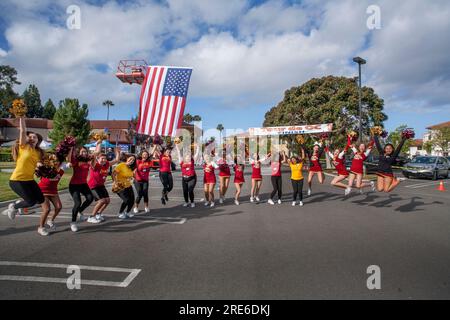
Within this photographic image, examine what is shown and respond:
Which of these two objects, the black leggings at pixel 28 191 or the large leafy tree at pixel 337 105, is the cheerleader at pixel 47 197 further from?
the large leafy tree at pixel 337 105

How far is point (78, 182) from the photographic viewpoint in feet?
20.9

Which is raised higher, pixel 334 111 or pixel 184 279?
pixel 334 111

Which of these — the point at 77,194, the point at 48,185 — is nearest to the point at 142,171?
the point at 77,194

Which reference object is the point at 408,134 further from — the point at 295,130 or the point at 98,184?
the point at 295,130

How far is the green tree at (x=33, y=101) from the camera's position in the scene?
4075 inches

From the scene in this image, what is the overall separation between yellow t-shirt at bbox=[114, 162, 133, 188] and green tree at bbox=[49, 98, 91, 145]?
123 feet

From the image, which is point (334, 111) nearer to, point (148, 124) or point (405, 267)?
point (148, 124)

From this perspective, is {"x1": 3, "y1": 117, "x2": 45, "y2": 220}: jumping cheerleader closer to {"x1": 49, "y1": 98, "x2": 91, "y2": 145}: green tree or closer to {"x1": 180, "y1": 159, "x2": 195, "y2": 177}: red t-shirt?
{"x1": 180, "y1": 159, "x2": 195, "y2": 177}: red t-shirt

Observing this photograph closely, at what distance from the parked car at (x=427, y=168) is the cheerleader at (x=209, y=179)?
16426 millimetres

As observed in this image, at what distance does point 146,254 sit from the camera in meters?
4.78
